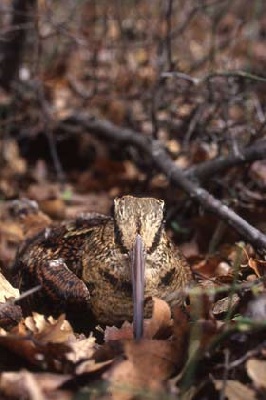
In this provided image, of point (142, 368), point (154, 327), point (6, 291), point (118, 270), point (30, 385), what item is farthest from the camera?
point (6, 291)

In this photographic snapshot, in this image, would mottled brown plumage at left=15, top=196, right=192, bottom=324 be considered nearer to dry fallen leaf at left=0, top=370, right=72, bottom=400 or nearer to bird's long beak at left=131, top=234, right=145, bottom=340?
bird's long beak at left=131, top=234, right=145, bottom=340

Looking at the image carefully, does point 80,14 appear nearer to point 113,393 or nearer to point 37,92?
point 37,92

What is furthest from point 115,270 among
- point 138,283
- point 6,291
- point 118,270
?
point 6,291

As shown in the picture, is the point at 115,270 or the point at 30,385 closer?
the point at 30,385

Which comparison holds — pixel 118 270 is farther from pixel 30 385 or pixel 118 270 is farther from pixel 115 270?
pixel 30 385

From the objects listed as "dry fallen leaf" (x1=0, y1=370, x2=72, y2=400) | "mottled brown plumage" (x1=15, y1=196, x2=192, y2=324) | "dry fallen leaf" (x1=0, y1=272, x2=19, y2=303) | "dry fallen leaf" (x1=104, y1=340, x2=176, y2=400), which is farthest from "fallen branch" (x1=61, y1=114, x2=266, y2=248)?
"dry fallen leaf" (x1=0, y1=370, x2=72, y2=400)

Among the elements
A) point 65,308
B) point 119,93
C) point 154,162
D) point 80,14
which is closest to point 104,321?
point 65,308
